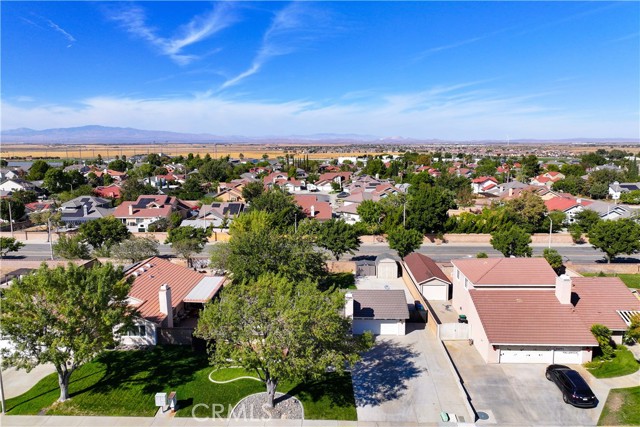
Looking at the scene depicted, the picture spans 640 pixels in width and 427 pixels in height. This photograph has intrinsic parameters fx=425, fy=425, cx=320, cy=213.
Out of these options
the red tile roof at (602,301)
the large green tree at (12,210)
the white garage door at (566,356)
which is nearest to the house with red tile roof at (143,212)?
the large green tree at (12,210)

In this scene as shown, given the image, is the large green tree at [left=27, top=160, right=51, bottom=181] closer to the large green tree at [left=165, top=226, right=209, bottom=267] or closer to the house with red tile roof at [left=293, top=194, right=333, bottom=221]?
the house with red tile roof at [left=293, top=194, right=333, bottom=221]

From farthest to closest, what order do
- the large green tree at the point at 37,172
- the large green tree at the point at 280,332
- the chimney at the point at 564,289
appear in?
the large green tree at the point at 37,172, the chimney at the point at 564,289, the large green tree at the point at 280,332

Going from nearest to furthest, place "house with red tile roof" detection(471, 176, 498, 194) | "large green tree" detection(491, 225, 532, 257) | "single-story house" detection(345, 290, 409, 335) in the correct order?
"single-story house" detection(345, 290, 409, 335)
"large green tree" detection(491, 225, 532, 257)
"house with red tile roof" detection(471, 176, 498, 194)

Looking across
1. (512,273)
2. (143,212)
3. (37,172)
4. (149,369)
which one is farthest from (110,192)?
(512,273)

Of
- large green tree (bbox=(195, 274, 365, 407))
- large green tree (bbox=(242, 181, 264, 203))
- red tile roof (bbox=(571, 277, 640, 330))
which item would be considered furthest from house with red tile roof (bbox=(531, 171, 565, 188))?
→ large green tree (bbox=(195, 274, 365, 407))

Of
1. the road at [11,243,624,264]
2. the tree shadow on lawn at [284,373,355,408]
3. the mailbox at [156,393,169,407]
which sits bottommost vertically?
the road at [11,243,624,264]

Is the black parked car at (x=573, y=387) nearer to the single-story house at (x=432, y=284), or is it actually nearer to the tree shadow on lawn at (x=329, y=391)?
the tree shadow on lawn at (x=329, y=391)

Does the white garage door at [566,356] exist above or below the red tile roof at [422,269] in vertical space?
below
